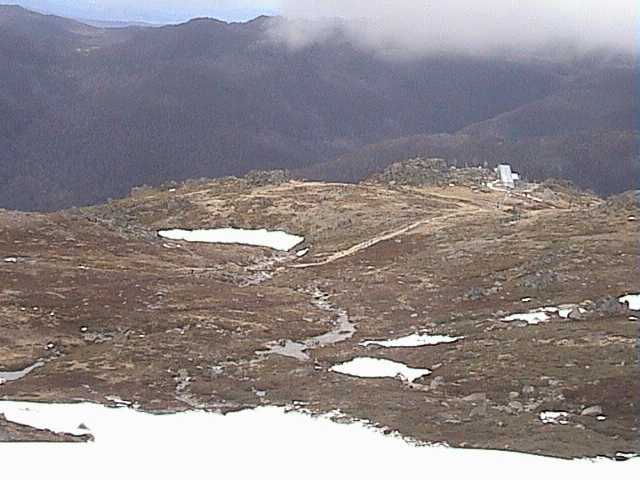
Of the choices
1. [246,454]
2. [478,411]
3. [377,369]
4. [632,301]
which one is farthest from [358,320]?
[246,454]

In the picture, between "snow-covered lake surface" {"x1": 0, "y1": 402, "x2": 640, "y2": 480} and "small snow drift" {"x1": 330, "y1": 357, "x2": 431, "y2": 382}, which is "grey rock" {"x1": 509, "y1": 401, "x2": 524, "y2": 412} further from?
"small snow drift" {"x1": 330, "y1": 357, "x2": 431, "y2": 382}

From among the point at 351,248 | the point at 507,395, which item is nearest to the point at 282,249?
the point at 351,248

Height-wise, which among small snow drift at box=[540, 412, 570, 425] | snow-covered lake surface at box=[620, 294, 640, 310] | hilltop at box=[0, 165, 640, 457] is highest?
small snow drift at box=[540, 412, 570, 425]

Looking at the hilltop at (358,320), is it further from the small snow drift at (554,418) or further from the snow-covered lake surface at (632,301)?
the snow-covered lake surface at (632,301)

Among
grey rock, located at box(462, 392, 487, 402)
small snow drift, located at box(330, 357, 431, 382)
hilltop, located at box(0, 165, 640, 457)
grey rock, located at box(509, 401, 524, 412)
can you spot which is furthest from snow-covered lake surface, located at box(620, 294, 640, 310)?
grey rock, located at box(509, 401, 524, 412)

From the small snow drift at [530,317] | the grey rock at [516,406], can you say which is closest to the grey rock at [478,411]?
the grey rock at [516,406]

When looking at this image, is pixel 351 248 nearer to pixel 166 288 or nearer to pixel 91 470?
pixel 166 288

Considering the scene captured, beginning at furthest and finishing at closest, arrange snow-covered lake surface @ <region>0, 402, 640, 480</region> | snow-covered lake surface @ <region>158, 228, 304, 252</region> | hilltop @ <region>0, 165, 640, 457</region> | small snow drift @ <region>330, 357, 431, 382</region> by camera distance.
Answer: snow-covered lake surface @ <region>158, 228, 304, 252</region>
small snow drift @ <region>330, 357, 431, 382</region>
hilltop @ <region>0, 165, 640, 457</region>
snow-covered lake surface @ <region>0, 402, 640, 480</region>

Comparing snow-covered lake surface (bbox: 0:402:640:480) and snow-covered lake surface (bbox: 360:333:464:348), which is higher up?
snow-covered lake surface (bbox: 0:402:640:480)
